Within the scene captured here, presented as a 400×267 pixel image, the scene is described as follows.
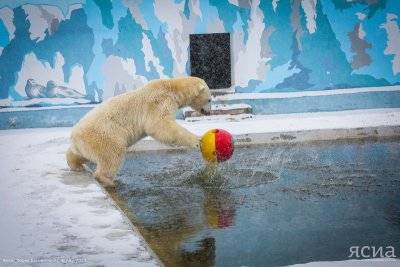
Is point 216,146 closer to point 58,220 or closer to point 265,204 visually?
point 265,204

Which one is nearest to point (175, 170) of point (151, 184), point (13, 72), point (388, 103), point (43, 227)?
point (151, 184)

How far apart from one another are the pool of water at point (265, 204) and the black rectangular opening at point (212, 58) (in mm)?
4571

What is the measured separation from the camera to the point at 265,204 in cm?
410

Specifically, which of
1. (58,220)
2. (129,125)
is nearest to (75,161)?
(129,125)

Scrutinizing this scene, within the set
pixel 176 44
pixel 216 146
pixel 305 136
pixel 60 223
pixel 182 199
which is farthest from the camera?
pixel 176 44

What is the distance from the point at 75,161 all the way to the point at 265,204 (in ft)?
A: 6.34

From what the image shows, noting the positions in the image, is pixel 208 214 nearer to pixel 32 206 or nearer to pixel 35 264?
pixel 32 206

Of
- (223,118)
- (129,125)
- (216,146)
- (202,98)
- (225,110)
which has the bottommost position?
(223,118)

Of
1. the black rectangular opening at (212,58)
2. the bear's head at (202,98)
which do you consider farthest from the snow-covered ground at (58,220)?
the black rectangular opening at (212,58)

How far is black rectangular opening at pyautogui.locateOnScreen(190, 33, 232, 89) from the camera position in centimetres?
1076

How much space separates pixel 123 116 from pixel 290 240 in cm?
215

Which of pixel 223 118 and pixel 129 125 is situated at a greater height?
pixel 129 125

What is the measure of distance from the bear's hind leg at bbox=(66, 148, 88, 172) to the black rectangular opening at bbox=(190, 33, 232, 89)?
6.05 m

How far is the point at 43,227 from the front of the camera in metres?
3.19
